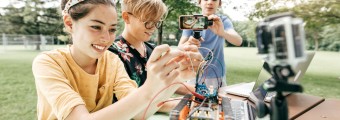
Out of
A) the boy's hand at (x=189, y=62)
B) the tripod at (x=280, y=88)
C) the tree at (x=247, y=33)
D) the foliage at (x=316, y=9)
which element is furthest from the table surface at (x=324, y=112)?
the foliage at (x=316, y=9)

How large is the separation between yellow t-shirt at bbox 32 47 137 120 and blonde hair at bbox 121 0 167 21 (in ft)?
1.34

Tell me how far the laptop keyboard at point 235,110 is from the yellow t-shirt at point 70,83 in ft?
1.96

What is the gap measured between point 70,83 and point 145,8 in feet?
2.71

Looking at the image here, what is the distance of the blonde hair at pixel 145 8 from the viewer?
1.93 metres

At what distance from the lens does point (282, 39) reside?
0.51 meters

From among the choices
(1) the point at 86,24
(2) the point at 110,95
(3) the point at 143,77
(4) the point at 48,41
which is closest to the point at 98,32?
(1) the point at 86,24

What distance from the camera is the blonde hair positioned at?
1.93 m

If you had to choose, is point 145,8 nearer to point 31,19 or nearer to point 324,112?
point 324,112

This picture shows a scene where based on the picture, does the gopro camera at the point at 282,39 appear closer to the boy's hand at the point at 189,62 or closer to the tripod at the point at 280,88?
the tripod at the point at 280,88

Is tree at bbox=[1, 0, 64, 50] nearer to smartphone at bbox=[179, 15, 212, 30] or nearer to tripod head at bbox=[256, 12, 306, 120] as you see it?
smartphone at bbox=[179, 15, 212, 30]

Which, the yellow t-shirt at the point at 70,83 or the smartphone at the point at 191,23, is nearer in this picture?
the yellow t-shirt at the point at 70,83

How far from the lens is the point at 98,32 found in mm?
1372

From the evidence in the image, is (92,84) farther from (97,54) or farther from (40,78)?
→ (40,78)

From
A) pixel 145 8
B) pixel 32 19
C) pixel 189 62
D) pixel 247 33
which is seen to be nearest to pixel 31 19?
pixel 32 19
